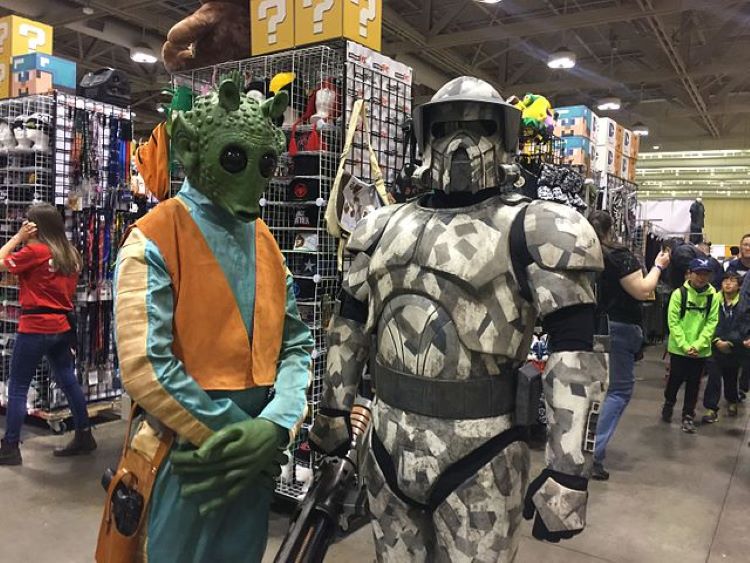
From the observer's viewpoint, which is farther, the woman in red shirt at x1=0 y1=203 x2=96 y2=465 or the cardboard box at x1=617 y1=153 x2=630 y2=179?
the cardboard box at x1=617 y1=153 x2=630 y2=179

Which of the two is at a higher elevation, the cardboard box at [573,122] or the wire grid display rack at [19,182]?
the cardboard box at [573,122]

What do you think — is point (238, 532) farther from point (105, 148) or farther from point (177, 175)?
point (105, 148)

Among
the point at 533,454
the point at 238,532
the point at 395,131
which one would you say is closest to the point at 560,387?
the point at 238,532

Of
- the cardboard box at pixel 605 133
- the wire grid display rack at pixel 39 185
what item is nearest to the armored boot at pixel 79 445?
the wire grid display rack at pixel 39 185

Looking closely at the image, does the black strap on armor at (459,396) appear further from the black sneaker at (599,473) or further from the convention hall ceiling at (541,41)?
the convention hall ceiling at (541,41)

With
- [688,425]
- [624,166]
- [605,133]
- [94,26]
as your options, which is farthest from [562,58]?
[94,26]

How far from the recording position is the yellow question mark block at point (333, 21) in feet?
10.3

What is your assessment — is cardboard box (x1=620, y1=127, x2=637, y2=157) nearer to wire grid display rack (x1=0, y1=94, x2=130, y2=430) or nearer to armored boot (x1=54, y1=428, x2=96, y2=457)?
wire grid display rack (x1=0, y1=94, x2=130, y2=430)

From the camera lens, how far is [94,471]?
13.1ft

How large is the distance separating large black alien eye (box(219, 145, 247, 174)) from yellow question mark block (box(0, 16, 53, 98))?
5010 millimetres

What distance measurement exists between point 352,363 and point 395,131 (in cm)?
199

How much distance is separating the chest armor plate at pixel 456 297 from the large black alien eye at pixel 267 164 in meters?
0.38

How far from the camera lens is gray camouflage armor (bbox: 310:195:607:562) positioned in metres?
1.57

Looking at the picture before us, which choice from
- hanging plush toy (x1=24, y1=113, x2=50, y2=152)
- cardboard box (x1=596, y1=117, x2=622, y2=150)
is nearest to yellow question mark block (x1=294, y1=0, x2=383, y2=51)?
hanging plush toy (x1=24, y1=113, x2=50, y2=152)
